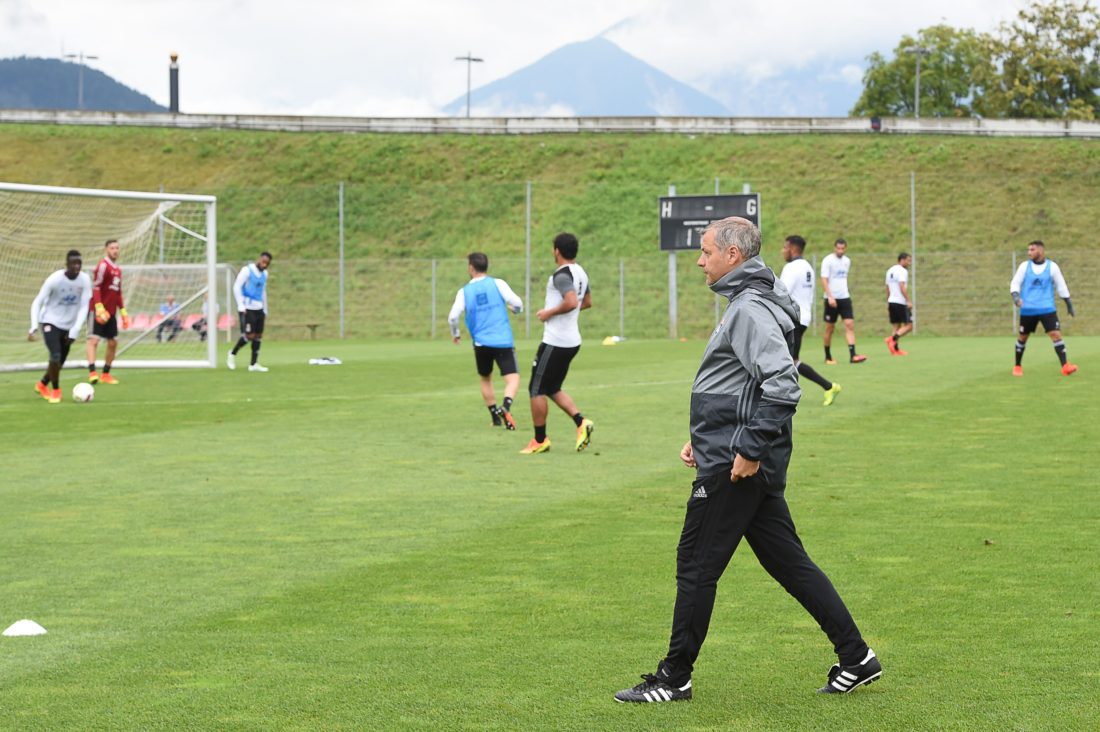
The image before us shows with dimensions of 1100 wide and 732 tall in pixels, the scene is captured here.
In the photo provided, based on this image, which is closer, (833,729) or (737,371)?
(833,729)

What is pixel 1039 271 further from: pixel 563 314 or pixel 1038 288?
pixel 563 314

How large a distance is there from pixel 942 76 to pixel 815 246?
39.9 metres

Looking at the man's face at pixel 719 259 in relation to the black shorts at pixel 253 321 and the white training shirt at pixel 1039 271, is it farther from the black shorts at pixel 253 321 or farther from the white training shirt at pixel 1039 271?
the black shorts at pixel 253 321

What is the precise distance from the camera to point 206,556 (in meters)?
8.27

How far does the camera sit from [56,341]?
754 inches

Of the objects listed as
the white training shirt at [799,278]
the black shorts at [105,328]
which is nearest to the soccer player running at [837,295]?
the white training shirt at [799,278]

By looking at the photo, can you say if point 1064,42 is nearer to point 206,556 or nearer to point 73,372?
point 73,372

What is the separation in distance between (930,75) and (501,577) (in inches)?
3175

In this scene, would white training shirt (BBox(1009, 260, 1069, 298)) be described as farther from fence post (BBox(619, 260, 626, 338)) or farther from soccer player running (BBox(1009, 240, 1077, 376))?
fence post (BBox(619, 260, 626, 338))

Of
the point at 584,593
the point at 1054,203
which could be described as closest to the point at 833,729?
the point at 584,593

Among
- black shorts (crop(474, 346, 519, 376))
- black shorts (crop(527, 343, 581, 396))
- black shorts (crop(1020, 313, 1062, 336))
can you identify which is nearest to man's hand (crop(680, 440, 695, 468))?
black shorts (crop(527, 343, 581, 396))

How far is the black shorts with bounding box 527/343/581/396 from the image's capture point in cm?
1335

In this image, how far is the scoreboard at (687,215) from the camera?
130 ft

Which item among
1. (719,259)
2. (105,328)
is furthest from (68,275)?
(719,259)
